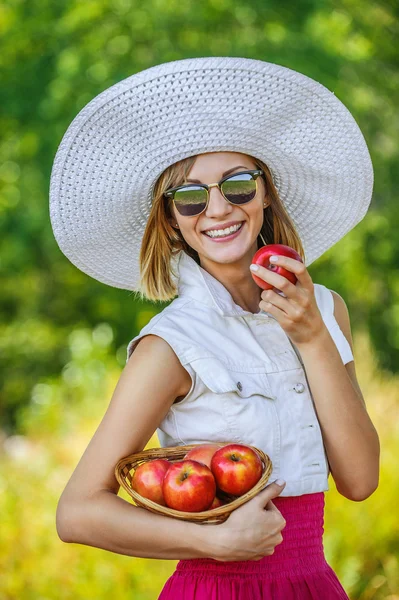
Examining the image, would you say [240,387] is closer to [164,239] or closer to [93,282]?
[164,239]

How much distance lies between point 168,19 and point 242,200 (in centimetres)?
559

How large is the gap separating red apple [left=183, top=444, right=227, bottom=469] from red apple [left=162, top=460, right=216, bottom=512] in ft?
0.18

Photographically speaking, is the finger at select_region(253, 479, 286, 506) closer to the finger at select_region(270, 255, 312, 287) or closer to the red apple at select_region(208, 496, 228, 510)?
the red apple at select_region(208, 496, 228, 510)

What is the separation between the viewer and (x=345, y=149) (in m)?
2.83

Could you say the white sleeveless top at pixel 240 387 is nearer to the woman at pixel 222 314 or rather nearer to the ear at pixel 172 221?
the woman at pixel 222 314

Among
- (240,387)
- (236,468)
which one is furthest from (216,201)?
(236,468)

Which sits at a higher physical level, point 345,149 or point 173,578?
point 345,149

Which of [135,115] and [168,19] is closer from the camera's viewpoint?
[135,115]

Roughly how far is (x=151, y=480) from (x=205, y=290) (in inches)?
25.3

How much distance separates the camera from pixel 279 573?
2400 millimetres

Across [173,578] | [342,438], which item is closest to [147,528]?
[173,578]

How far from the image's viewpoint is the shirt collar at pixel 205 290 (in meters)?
2.59

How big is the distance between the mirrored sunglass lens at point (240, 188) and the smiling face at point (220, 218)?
18 mm

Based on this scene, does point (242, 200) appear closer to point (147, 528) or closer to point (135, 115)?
point (135, 115)
